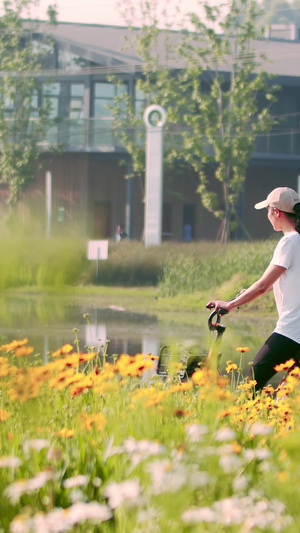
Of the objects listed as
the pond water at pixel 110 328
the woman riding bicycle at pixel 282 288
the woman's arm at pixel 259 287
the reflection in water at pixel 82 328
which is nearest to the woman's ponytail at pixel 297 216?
the woman riding bicycle at pixel 282 288

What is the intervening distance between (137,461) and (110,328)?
1268 cm

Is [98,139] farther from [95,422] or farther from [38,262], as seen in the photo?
[95,422]

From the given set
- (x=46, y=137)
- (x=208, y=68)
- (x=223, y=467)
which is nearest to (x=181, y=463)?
(x=223, y=467)

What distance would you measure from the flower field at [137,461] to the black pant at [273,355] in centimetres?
85

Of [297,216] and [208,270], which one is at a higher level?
[297,216]

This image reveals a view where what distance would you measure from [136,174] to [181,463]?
37.4 meters

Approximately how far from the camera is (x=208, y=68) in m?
37.3

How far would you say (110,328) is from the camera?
1554cm

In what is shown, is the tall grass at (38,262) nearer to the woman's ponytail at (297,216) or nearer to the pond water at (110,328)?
the pond water at (110,328)

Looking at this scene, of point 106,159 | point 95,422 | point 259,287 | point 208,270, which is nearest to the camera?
point 95,422

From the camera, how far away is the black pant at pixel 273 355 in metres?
5.92

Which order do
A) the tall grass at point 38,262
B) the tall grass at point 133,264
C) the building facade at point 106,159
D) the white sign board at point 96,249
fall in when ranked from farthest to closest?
the building facade at point 106,159 < the white sign board at point 96,249 < the tall grass at point 133,264 < the tall grass at point 38,262

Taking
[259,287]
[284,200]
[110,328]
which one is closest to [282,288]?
[259,287]

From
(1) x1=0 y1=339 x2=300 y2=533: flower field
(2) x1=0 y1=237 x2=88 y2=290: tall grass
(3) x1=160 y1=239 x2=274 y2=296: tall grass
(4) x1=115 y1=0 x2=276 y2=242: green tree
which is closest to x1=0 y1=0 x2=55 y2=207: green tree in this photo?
(4) x1=115 y1=0 x2=276 y2=242: green tree
